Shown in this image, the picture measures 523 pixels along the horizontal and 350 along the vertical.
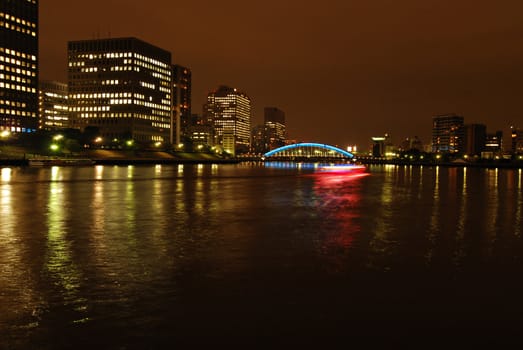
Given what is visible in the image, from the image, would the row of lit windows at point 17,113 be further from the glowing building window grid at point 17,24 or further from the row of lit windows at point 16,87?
the glowing building window grid at point 17,24

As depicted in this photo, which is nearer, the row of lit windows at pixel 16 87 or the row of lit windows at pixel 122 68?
the row of lit windows at pixel 16 87

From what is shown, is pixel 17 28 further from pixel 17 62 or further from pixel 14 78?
pixel 14 78

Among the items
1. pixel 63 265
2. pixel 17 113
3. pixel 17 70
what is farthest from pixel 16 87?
pixel 63 265

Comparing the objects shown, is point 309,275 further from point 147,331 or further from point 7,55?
point 7,55

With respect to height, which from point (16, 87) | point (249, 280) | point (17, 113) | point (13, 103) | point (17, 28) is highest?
point (17, 28)

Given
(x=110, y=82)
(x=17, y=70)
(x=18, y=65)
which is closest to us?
(x=17, y=70)

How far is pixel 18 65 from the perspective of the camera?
17500 centimetres

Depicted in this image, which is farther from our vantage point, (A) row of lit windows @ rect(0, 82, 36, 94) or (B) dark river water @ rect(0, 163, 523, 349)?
(A) row of lit windows @ rect(0, 82, 36, 94)

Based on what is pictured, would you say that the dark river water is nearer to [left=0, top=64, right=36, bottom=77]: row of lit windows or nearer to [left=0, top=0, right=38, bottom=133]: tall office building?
[left=0, top=0, right=38, bottom=133]: tall office building

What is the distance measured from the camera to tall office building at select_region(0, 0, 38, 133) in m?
169

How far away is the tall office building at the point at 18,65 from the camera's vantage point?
554 feet

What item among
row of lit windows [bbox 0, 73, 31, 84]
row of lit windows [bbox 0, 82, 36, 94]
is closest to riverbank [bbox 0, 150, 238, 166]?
row of lit windows [bbox 0, 82, 36, 94]

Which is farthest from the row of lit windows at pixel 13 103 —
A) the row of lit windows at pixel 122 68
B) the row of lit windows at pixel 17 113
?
the row of lit windows at pixel 122 68

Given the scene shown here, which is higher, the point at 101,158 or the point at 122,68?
the point at 122,68
